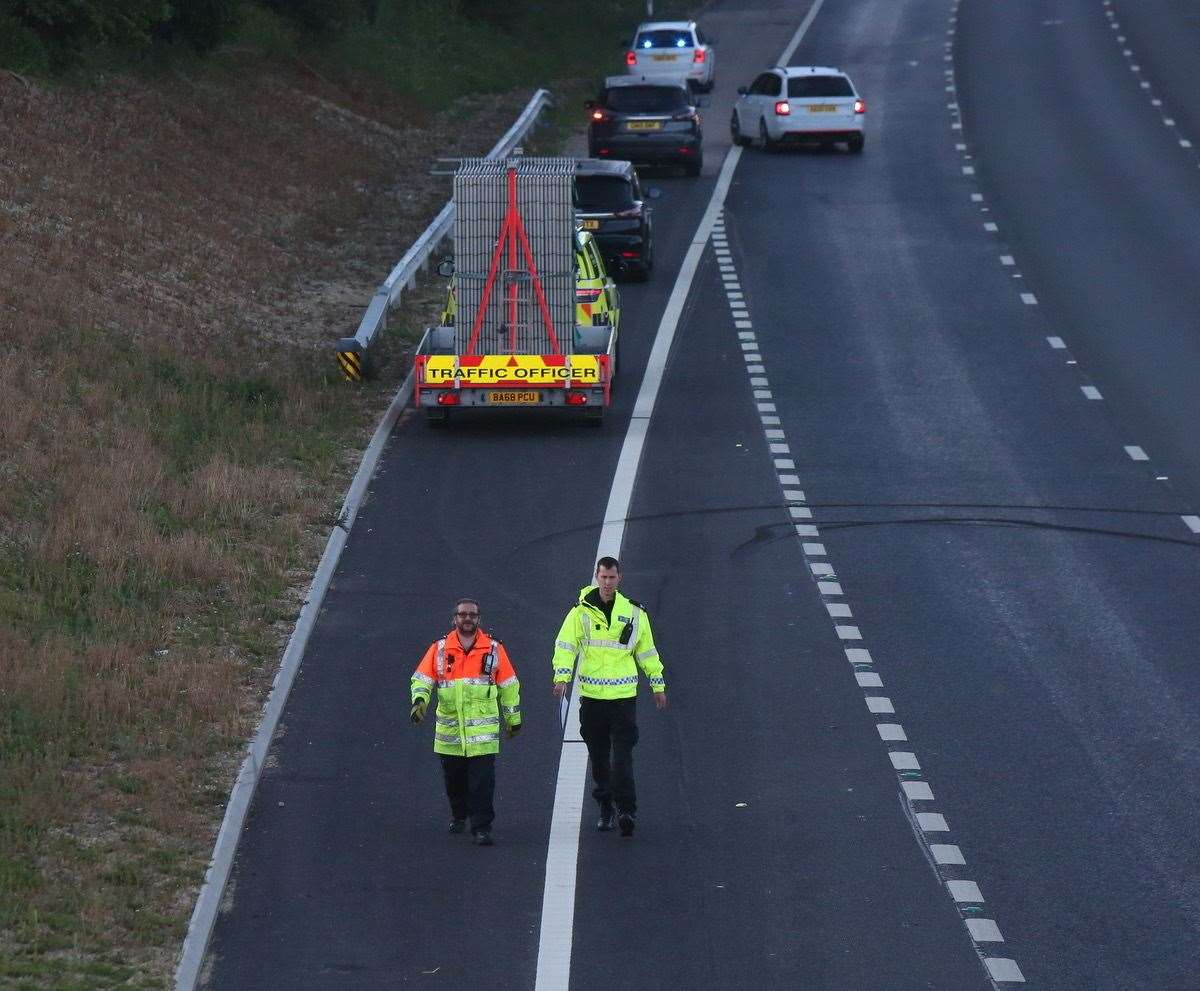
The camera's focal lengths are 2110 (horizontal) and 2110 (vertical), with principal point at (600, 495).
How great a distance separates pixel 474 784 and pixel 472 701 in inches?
18.9

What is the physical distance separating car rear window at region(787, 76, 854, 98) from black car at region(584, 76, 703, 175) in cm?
330

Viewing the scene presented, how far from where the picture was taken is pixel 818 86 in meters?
43.3

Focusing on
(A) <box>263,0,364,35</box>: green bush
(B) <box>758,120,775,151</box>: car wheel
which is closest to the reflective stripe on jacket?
(B) <box>758,120,775,151</box>: car wheel

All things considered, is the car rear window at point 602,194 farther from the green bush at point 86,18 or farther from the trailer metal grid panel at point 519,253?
A: the green bush at point 86,18

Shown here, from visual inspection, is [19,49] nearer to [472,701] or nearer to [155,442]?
[155,442]

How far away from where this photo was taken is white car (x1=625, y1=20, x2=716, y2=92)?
52.1 m

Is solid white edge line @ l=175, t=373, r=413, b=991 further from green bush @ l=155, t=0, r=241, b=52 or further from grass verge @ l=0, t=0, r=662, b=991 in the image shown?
green bush @ l=155, t=0, r=241, b=52

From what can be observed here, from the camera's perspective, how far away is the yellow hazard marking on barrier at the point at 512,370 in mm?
22406

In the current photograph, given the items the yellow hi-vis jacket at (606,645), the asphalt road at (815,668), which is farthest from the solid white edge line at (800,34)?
the yellow hi-vis jacket at (606,645)

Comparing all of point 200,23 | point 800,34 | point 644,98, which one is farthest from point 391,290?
point 800,34

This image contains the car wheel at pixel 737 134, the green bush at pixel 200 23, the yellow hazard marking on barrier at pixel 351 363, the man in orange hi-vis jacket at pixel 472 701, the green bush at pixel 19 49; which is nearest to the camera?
the man in orange hi-vis jacket at pixel 472 701

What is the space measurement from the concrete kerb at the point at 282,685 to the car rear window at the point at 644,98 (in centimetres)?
1190

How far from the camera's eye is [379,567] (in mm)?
17891

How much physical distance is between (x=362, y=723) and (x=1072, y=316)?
17082 millimetres
